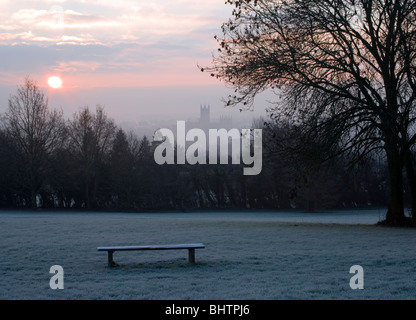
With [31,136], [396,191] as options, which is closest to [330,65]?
[396,191]

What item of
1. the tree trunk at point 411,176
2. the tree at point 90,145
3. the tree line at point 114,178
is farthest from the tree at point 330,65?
the tree at point 90,145

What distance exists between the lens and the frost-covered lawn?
998cm

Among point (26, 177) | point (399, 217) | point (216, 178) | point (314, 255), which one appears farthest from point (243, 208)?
point (314, 255)

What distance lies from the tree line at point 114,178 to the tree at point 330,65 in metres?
37.6

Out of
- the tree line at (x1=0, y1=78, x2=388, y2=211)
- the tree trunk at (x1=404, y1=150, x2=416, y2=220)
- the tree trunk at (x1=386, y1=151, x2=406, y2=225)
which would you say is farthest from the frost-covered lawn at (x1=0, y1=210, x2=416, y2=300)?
the tree line at (x1=0, y1=78, x2=388, y2=211)

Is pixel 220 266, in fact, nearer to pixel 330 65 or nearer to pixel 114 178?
pixel 330 65

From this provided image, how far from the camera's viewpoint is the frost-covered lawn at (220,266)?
32.8ft

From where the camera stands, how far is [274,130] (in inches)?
971

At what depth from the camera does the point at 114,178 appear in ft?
232

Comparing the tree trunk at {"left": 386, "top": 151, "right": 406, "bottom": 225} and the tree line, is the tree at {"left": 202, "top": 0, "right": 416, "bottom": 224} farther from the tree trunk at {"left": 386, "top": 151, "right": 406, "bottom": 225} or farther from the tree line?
the tree line

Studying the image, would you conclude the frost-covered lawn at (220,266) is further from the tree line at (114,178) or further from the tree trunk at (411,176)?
the tree line at (114,178)

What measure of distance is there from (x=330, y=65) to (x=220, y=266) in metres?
13.6

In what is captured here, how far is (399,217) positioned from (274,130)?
322 inches
